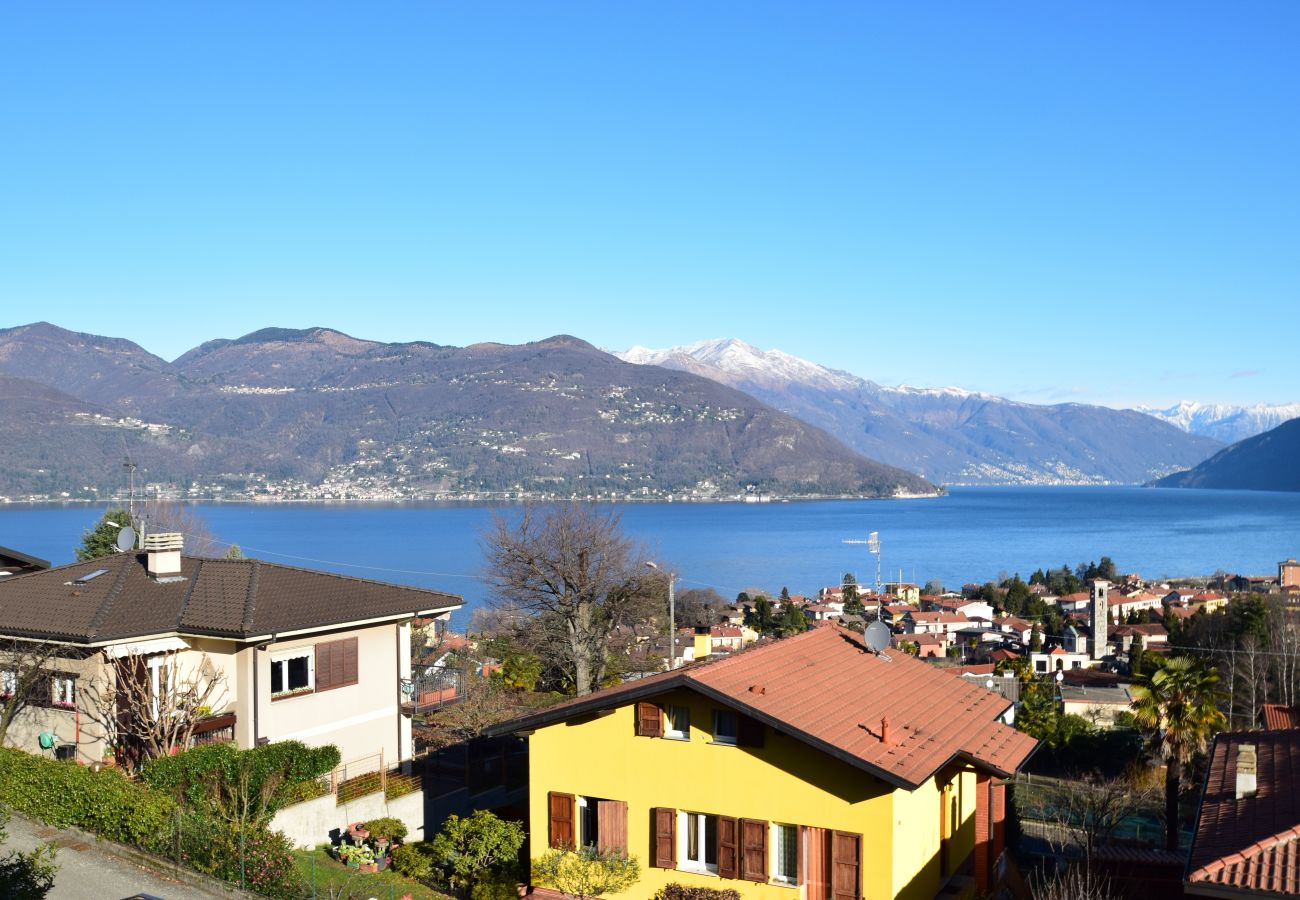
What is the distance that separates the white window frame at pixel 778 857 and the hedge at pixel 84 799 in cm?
681

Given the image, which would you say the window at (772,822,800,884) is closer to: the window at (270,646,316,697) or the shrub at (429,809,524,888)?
the shrub at (429,809,524,888)

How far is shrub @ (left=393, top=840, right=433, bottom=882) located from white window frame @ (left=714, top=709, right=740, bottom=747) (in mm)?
5088

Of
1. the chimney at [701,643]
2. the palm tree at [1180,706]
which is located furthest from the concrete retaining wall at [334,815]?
the palm tree at [1180,706]

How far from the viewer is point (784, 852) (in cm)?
1230

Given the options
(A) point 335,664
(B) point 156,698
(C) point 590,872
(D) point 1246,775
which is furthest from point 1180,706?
(B) point 156,698

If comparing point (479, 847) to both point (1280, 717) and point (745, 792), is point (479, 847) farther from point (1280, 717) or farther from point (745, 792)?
point (1280, 717)

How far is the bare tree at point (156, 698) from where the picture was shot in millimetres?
16531

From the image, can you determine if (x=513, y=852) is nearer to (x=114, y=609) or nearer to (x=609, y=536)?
(x=114, y=609)

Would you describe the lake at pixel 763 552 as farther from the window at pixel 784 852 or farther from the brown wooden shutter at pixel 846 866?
the brown wooden shutter at pixel 846 866

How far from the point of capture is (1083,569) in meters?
126

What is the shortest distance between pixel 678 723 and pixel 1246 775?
236 inches

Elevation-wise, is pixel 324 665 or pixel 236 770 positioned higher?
pixel 324 665

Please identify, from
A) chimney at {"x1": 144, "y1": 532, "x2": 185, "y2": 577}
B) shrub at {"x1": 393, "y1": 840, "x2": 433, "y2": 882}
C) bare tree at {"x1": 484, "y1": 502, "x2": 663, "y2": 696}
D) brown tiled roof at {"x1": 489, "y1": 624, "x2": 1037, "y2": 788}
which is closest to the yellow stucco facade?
brown tiled roof at {"x1": 489, "y1": 624, "x2": 1037, "y2": 788}

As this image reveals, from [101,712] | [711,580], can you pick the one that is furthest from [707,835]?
[711,580]
